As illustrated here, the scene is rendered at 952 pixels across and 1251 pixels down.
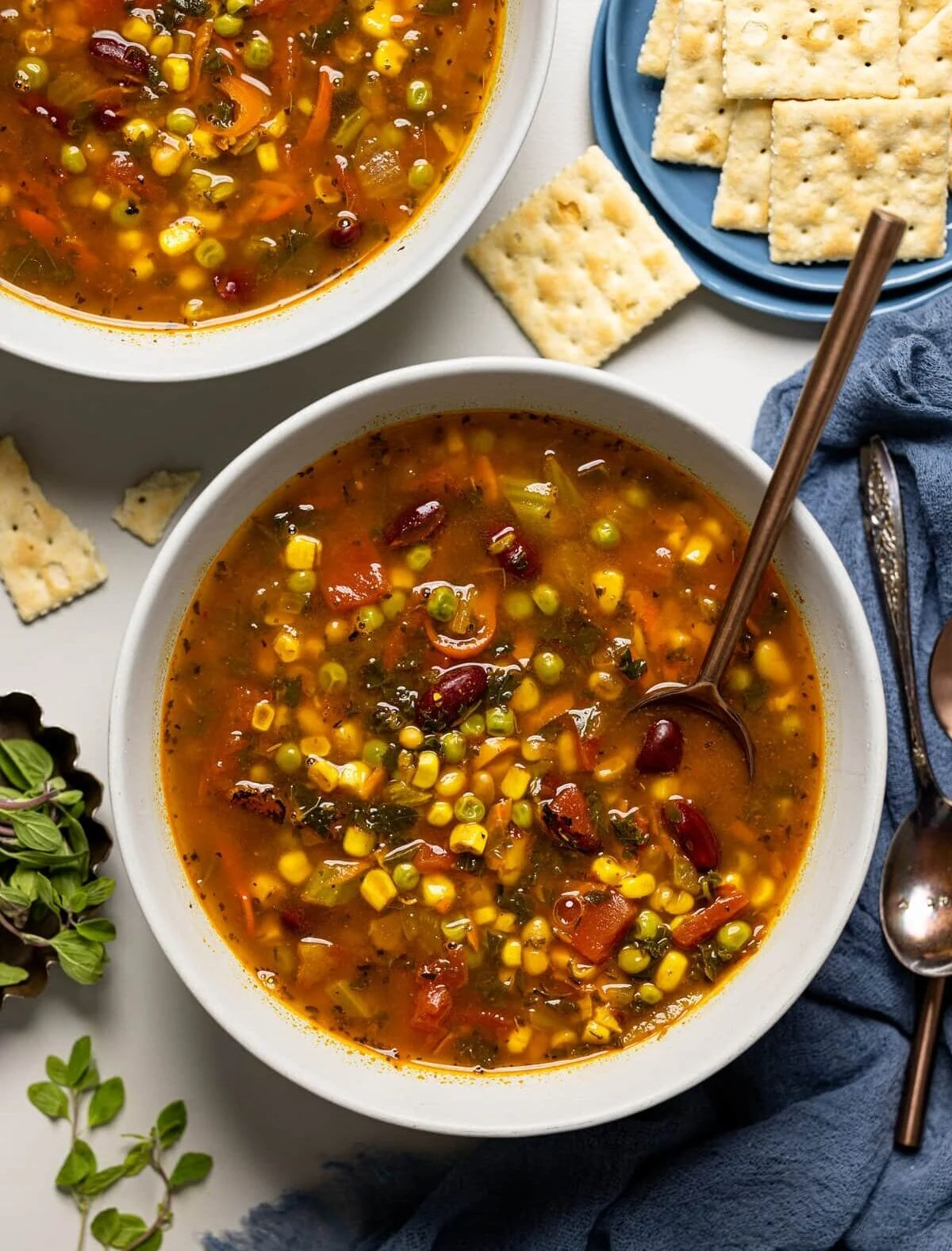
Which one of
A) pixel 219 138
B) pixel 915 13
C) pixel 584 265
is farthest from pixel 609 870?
pixel 915 13

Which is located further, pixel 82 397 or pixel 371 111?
pixel 82 397

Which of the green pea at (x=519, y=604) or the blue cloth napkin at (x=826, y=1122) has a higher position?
the green pea at (x=519, y=604)

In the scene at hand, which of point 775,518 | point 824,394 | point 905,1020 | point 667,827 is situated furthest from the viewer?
point 905,1020

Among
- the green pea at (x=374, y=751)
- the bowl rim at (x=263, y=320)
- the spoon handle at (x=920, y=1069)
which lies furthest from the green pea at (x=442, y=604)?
the spoon handle at (x=920, y=1069)

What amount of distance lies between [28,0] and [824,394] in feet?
8.15

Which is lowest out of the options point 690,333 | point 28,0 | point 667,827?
point 667,827

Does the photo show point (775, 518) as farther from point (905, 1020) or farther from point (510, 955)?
point (905, 1020)

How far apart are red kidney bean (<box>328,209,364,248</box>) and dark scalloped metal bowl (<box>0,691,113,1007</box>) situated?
158 cm

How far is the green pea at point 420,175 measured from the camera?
3629 mm

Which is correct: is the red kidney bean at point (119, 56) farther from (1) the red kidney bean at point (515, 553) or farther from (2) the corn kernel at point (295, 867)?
(2) the corn kernel at point (295, 867)

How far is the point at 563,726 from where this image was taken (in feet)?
11.5

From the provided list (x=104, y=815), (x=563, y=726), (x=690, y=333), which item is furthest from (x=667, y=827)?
(x=104, y=815)

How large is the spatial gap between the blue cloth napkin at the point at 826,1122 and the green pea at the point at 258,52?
1766 millimetres

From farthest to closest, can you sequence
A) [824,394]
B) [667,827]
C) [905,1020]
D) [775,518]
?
1. [905,1020]
2. [667,827]
3. [775,518]
4. [824,394]
